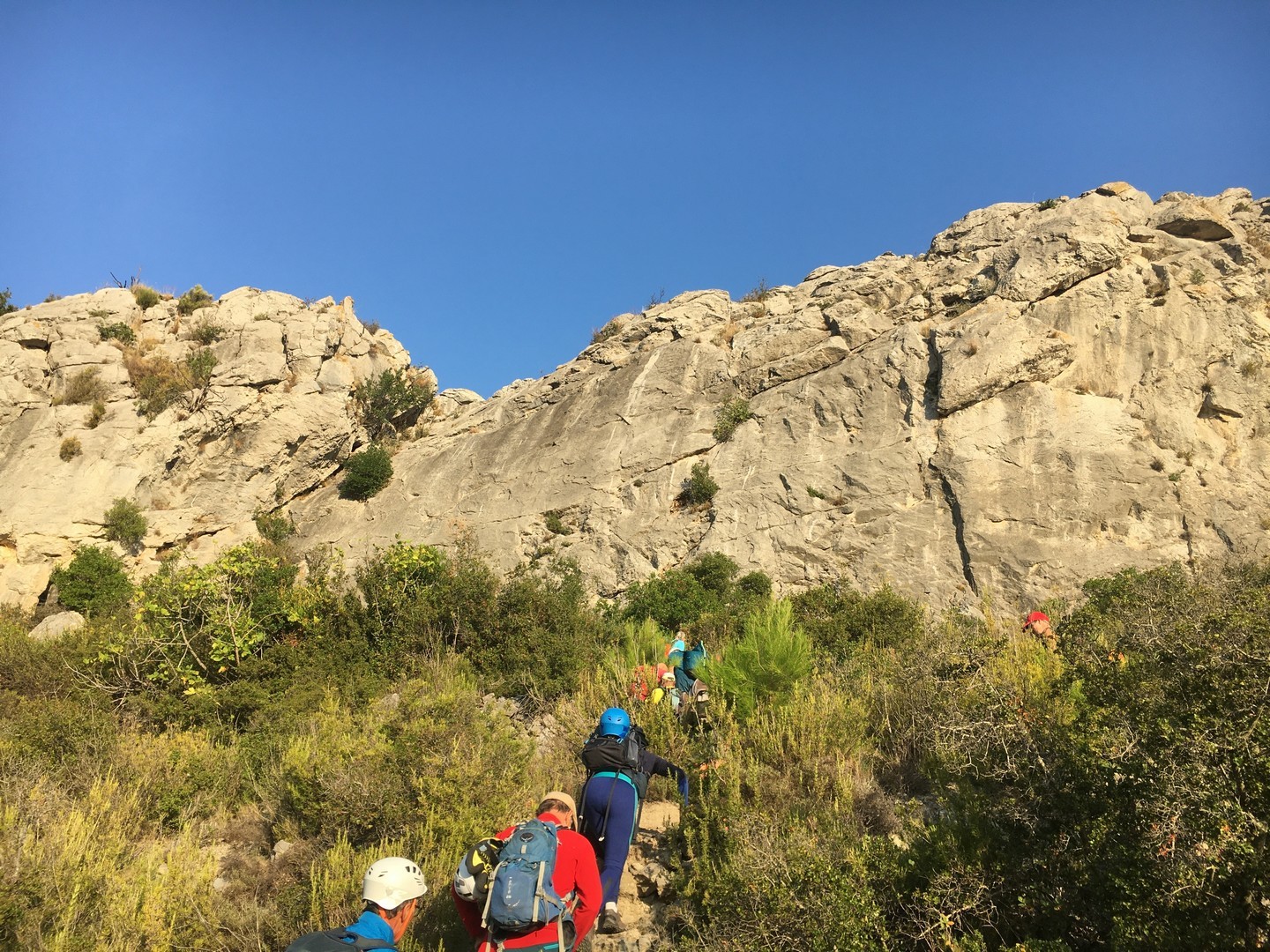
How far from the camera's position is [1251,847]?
290cm

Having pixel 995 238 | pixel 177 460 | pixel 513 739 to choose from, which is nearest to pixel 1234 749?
pixel 513 739

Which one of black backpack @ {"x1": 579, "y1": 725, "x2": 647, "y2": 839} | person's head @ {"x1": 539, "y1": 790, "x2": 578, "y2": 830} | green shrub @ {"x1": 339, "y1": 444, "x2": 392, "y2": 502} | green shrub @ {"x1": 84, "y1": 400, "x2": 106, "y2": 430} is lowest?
person's head @ {"x1": 539, "y1": 790, "x2": 578, "y2": 830}

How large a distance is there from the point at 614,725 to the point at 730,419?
49.6 feet

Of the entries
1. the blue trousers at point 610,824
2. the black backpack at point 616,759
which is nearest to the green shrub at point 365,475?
the black backpack at point 616,759

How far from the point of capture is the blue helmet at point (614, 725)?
505cm

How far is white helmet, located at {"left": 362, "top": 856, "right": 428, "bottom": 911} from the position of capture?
344 centimetres

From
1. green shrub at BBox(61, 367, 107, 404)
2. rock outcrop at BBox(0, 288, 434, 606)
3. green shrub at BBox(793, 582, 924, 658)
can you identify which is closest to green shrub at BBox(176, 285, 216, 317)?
rock outcrop at BBox(0, 288, 434, 606)

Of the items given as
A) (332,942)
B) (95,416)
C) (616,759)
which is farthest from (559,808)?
(95,416)

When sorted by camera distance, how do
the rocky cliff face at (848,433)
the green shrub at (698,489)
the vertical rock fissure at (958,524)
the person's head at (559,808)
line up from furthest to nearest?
the green shrub at (698,489), the rocky cliff face at (848,433), the vertical rock fissure at (958,524), the person's head at (559,808)

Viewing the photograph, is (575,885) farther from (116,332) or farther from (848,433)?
(116,332)

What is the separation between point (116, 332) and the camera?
2330 centimetres

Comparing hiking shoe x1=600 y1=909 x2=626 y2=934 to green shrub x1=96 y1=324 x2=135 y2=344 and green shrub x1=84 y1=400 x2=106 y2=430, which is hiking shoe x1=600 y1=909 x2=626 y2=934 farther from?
green shrub x1=96 y1=324 x2=135 y2=344

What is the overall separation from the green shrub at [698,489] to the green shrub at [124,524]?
1414 centimetres

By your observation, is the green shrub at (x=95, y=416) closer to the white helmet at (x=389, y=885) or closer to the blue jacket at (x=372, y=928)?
the white helmet at (x=389, y=885)
